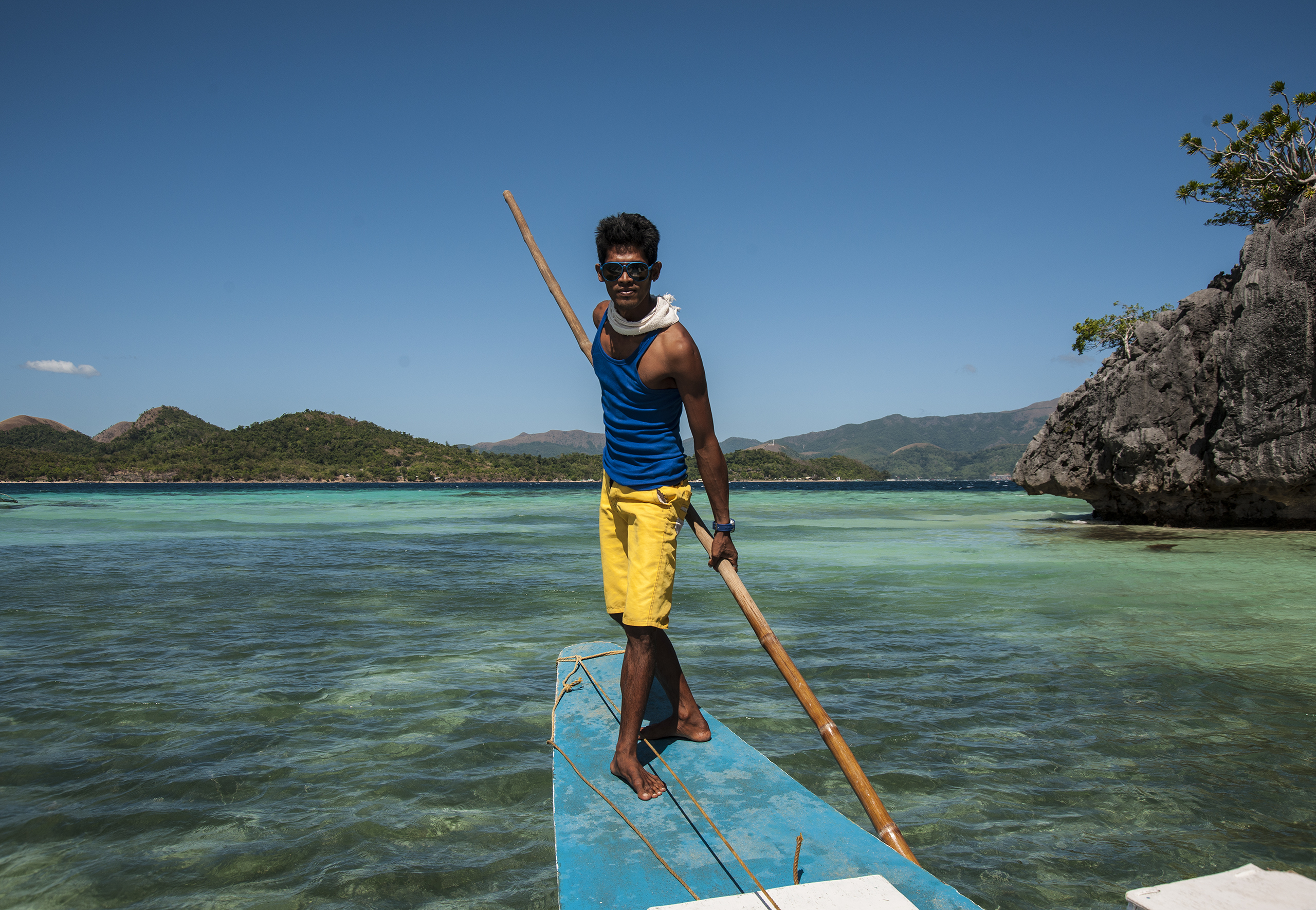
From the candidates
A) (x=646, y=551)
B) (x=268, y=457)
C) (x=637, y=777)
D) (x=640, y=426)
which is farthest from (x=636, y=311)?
(x=268, y=457)

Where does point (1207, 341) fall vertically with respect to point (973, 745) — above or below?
above

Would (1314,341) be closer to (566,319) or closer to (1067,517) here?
(1067,517)

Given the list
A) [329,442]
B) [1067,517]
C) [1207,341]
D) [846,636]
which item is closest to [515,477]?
[329,442]

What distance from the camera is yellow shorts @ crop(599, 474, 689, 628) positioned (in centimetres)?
330

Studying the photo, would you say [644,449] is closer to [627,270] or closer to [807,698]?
[627,270]

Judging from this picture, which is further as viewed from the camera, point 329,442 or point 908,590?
point 329,442

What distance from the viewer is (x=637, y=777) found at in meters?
3.29

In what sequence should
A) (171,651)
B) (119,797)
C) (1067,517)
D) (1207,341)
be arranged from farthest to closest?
(1067,517) → (1207,341) → (171,651) → (119,797)

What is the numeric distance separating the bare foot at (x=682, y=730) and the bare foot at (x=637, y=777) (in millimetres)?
465

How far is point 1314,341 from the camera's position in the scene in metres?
15.9

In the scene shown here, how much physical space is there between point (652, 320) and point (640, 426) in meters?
0.52

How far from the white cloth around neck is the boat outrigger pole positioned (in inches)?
14.4

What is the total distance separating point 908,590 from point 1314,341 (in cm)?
1262

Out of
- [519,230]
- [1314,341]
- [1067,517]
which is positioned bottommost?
[1067,517]
